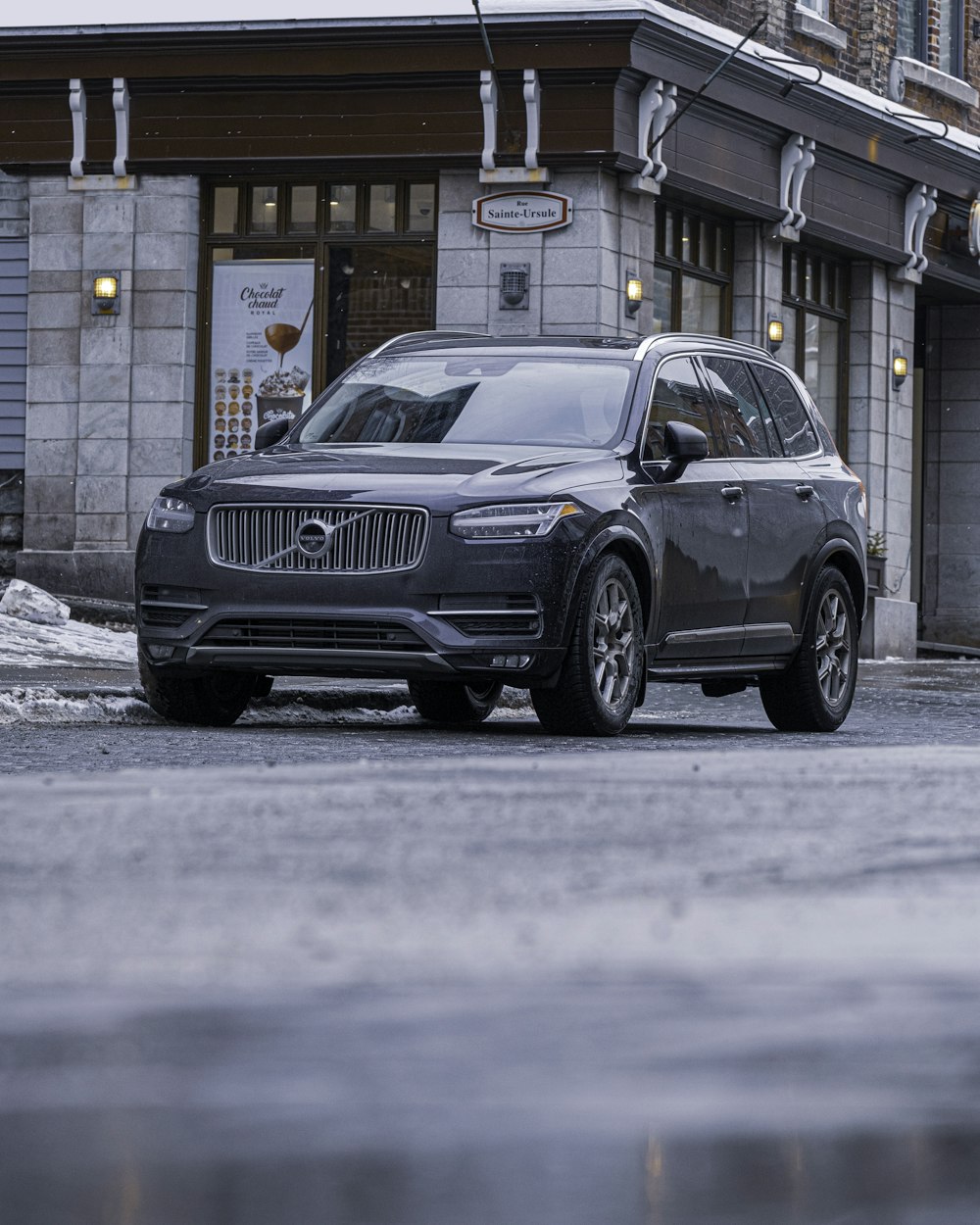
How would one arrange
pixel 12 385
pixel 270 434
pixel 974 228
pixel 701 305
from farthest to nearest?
pixel 974 228 → pixel 701 305 → pixel 12 385 → pixel 270 434

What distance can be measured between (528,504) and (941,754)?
2.54 meters

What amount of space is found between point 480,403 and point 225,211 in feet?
37.7

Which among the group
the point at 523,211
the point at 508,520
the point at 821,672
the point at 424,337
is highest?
the point at 523,211

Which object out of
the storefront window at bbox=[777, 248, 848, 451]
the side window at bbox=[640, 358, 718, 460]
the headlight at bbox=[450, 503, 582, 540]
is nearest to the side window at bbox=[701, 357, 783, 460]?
the side window at bbox=[640, 358, 718, 460]

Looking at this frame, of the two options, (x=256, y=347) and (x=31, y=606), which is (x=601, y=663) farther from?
(x=256, y=347)

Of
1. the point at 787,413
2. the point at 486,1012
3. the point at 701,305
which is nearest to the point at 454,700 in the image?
the point at 787,413

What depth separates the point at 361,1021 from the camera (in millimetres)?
2021

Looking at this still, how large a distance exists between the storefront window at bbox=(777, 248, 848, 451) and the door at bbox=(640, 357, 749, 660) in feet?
43.1

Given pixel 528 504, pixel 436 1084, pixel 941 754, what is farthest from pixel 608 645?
pixel 436 1084

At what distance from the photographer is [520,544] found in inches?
356

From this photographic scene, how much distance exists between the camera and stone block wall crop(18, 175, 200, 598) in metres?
20.7

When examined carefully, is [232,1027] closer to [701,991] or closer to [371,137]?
[701,991]

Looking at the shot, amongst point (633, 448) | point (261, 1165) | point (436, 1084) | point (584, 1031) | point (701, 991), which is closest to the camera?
point (261, 1165)

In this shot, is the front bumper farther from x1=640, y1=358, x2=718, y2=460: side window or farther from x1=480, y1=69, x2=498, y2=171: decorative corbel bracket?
x1=480, y1=69, x2=498, y2=171: decorative corbel bracket
